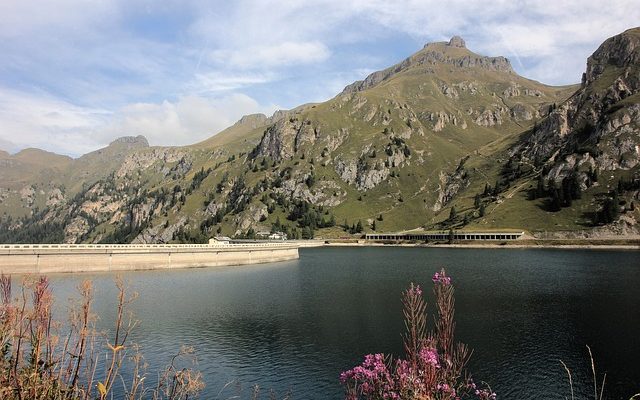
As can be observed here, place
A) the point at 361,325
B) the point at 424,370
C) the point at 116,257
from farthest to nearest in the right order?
the point at 116,257
the point at 361,325
the point at 424,370

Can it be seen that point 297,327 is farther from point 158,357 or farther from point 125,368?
point 125,368

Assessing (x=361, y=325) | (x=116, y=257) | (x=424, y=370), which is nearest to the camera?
(x=424, y=370)

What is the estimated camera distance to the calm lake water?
4259 cm

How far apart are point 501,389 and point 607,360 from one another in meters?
16.1

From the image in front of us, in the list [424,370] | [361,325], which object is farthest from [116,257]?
[424,370]

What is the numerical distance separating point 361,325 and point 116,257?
100 meters

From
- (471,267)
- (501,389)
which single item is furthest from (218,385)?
(471,267)

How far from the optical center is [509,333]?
2253 inches

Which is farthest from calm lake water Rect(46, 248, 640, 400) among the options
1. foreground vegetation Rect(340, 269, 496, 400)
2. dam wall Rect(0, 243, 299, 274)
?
foreground vegetation Rect(340, 269, 496, 400)

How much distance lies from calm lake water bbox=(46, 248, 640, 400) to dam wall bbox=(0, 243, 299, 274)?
10.1 meters

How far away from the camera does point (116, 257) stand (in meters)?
134

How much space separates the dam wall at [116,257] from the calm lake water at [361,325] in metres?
10.1

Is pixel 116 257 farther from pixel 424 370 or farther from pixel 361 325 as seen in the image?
pixel 424 370

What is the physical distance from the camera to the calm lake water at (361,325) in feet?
140
